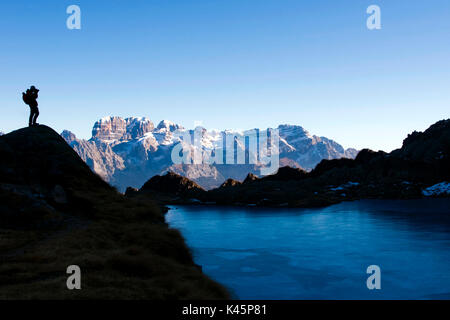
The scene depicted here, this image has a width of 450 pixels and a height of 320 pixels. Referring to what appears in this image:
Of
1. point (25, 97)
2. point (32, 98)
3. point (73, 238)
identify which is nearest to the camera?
point (73, 238)

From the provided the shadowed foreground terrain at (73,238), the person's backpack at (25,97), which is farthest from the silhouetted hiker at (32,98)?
the shadowed foreground terrain at (73,238)

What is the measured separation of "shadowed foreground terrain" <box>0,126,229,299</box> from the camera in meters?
15.8

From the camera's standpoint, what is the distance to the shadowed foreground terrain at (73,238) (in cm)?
1577

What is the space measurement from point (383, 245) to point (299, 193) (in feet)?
461

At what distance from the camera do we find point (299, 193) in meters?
196

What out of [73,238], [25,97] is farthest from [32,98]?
[73,238]

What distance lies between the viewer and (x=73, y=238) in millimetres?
23328

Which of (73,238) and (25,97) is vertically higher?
(25,97)

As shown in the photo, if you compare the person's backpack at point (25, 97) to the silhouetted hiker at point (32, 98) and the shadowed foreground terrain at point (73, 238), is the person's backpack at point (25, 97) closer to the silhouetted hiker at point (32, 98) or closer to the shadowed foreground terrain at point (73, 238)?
the silhouetted hiker at point (32, 98)

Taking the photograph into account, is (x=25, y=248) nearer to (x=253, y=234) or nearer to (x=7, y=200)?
(x=7, y=200)

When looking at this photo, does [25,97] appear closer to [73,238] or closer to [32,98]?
[32,98]

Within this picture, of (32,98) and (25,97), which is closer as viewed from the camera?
(25,97)

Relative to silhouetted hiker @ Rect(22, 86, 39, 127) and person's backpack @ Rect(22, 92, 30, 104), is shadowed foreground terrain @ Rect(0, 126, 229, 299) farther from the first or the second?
person's backpack @ Rect(22, 92, 30, 104)
